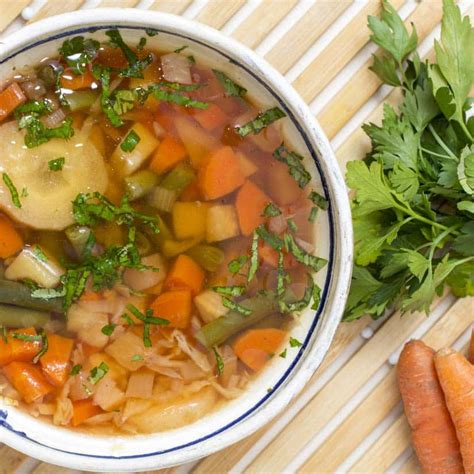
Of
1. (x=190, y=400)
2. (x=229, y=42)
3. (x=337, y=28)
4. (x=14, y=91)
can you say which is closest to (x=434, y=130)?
(x=337, y=28)

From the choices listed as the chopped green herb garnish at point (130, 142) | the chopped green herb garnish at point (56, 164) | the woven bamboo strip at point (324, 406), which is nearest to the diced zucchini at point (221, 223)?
the chopped green herb garnish at point (130, 142)

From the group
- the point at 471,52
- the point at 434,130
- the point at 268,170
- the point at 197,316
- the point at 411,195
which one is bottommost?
the point at 197,316

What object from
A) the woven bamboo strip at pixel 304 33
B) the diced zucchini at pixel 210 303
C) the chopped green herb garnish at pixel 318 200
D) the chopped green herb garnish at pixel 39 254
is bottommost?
the chopped green herb garnish at pixel 39 254

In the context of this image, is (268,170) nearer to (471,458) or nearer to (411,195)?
(411,195)

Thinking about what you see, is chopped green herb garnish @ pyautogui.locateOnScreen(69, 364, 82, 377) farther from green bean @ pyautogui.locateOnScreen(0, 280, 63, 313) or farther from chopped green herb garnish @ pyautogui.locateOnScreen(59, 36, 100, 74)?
chopped green herb garnish @ pyautogui.locateOnScreen(59, 36, 100, 74)

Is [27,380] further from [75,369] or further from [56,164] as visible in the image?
[56,164]

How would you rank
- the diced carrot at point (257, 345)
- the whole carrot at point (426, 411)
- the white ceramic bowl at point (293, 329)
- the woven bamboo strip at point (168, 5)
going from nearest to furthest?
the white ceramic bowl at point (293, 329), the diced carrot at point (257, 345), the woven bamboo strip at point (168, 5), the whole carrot at point (426, 411)

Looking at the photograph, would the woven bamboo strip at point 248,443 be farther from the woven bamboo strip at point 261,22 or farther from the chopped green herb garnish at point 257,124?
the woven bamboo strip at point 261,22

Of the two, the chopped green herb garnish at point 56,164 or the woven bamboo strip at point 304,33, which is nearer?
the chopped green herb garnish at point 56,164
